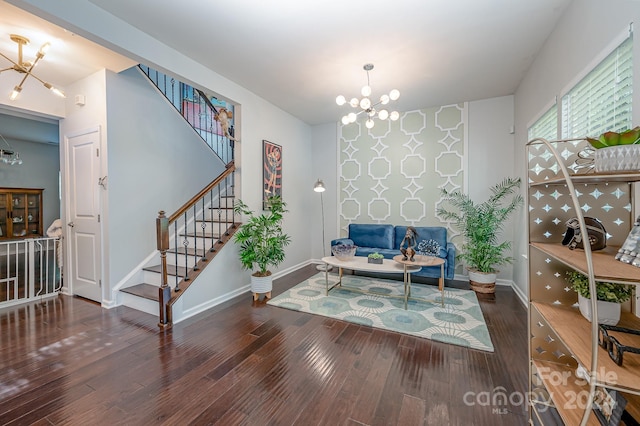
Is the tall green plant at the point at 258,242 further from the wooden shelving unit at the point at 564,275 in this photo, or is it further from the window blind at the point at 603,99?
the window blind at the point at 603,99

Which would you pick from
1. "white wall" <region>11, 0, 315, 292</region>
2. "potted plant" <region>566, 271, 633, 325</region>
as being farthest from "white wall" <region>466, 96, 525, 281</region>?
"potted plant" <region>566, 271, 633, 325</region>

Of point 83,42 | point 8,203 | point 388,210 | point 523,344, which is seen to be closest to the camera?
point 523,344

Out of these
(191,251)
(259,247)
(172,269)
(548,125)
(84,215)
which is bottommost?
(172,269)

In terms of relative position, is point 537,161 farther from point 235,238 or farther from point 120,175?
point 120,175

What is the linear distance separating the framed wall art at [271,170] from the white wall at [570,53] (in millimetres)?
3710

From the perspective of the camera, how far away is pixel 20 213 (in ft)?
21.4

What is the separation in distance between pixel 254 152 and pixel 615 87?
12.7 feet

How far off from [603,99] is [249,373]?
3.34 metres

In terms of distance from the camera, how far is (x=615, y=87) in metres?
1.74

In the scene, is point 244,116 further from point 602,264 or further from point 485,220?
point 602,264

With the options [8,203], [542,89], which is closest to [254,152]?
[542,89]

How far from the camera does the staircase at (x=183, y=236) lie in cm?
293

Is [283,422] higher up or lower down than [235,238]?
lower down

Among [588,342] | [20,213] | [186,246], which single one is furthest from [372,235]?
[20,213]
